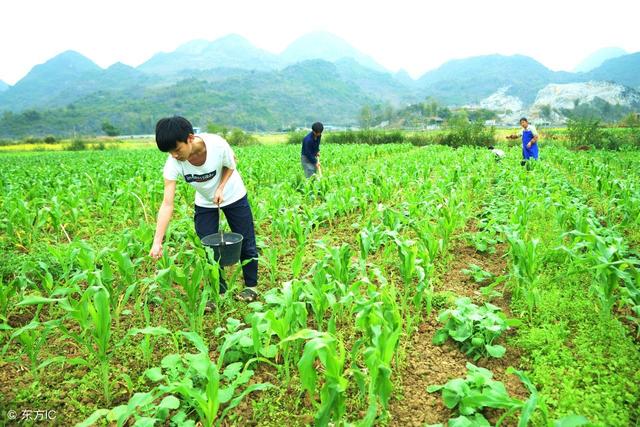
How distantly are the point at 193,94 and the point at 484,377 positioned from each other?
146 meters

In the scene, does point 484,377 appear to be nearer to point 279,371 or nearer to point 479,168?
point 279,371

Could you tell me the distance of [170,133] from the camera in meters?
2.67

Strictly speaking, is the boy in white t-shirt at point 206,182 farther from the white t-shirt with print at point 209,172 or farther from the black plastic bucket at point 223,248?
the black plastic bucket at point 223,248

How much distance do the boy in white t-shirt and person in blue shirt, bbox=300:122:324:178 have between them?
4.08 m

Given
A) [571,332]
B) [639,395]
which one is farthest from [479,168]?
[639,395]

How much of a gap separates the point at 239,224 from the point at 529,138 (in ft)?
29.3

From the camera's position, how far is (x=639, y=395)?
2.08 m

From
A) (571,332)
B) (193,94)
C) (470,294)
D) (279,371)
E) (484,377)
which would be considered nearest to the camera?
(484,377)

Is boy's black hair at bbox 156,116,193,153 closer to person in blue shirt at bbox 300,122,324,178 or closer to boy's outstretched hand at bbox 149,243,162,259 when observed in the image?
boy's outstretched hand at bbox 149,243,162,259

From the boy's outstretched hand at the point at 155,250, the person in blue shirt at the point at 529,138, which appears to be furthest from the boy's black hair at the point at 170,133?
the person in blue shirt at the point at 529,138

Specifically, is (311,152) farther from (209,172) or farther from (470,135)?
(470,135)

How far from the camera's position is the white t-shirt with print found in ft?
10.0

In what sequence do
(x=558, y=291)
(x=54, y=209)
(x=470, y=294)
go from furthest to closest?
(x=54, y=209)
(x=470, y=294)
(x=558, y=291)

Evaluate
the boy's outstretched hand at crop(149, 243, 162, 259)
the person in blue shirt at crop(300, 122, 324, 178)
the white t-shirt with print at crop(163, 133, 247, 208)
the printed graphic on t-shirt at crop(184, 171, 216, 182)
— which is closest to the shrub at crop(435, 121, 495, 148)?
the person in blue shirt at crop(300, 122, 324, 178)
